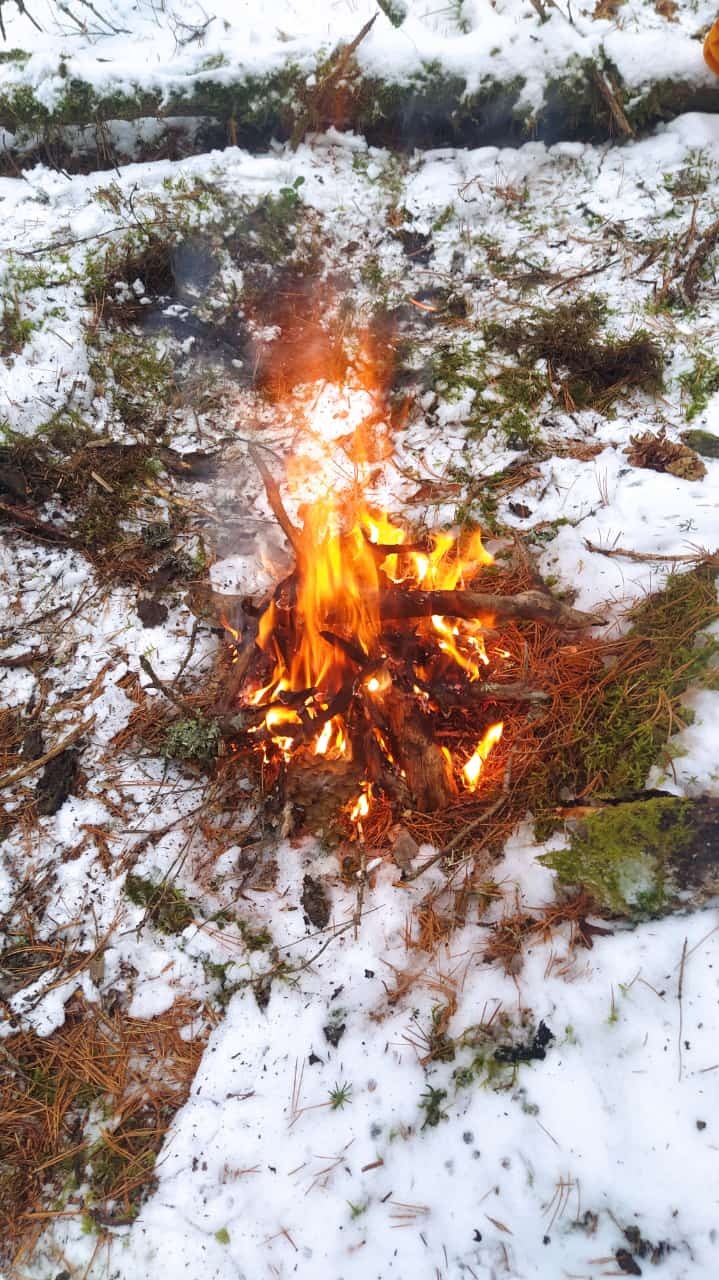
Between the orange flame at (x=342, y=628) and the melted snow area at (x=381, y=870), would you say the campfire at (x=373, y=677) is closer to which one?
the orange flame at (x=342, y=628)

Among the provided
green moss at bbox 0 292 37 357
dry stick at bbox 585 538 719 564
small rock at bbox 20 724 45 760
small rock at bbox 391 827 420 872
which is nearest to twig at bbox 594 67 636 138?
dry stick at bbox 585 538 719 564

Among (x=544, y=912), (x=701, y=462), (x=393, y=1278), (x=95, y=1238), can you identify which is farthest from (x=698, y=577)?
(x=95, y=1238)

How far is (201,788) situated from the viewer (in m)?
2.97

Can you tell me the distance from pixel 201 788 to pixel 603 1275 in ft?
7.13

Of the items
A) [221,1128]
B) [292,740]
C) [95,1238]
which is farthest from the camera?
[292,740]

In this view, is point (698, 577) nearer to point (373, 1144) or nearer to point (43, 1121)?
point (373, 1144)

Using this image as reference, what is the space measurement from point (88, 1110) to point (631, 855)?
220cm

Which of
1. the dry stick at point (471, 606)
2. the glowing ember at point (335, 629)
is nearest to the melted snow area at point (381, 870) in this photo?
the dry stick at point (471, 606)

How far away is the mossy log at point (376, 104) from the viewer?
470 cm

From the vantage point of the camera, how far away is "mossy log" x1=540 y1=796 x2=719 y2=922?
2.19 m

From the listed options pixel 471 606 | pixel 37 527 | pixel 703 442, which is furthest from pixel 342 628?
pixel 703 442

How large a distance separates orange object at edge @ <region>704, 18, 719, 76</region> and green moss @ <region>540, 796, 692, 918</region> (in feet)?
17.5

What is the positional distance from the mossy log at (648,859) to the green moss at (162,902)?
5.07 feet

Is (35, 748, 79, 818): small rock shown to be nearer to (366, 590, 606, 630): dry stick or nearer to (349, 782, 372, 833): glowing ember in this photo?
(349, 782, 372, 833): glowing ember
